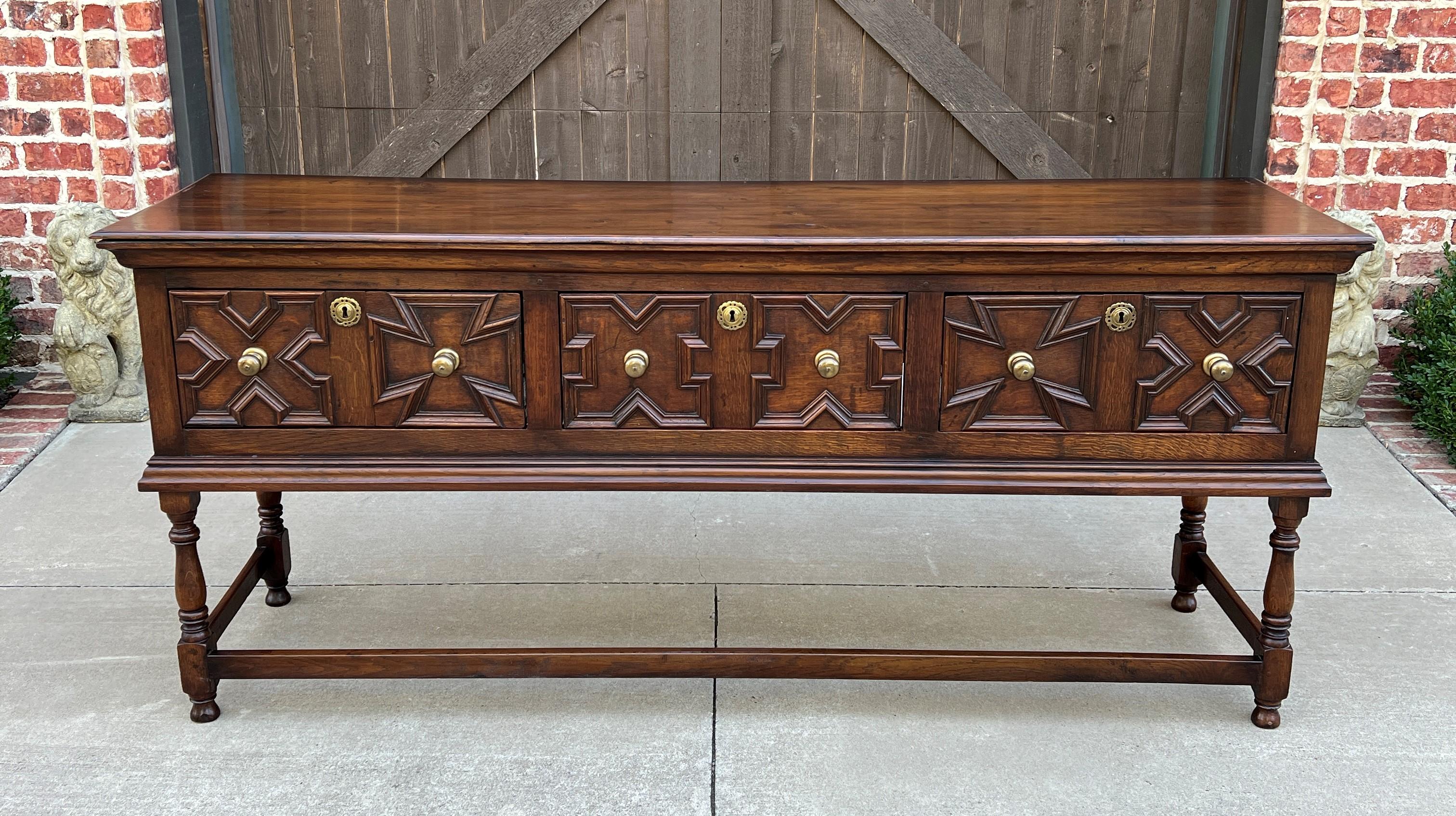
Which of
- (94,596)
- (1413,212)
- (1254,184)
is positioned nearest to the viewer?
(1254,184)

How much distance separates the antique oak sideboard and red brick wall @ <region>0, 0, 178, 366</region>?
214 centimetres

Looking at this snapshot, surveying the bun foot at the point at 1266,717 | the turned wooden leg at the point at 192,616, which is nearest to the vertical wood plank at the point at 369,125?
the turned wooden leg at the point at 192,616

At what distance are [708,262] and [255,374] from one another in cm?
90

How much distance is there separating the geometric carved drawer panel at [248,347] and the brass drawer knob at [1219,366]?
1676 mm

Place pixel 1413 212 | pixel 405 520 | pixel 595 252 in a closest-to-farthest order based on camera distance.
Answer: pixel 595 252 < pixel 405 520 < pixel 1413 212

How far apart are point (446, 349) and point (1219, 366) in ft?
4.81

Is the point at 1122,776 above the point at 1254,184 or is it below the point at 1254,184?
below

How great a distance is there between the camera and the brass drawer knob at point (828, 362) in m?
2.47

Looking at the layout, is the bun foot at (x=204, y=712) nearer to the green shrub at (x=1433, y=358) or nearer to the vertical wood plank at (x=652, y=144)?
the vertical wood plank at (x=652, y=144)

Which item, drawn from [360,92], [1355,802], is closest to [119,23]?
[360,92]

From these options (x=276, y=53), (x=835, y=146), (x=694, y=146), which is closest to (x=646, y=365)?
A: (x=694, y=146)

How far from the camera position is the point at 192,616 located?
2711mm

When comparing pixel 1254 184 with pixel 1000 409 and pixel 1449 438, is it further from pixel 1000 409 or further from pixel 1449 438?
pixel 1449 438

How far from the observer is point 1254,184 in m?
2.98
